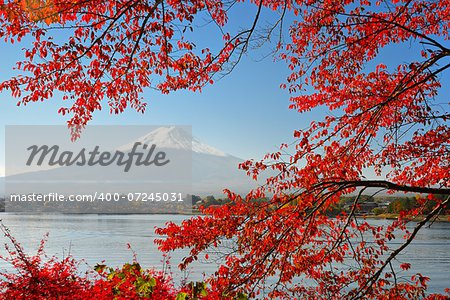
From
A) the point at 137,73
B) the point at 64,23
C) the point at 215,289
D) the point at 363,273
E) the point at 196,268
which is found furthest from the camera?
the point at 196,268

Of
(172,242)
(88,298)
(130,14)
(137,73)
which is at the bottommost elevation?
(88,298)

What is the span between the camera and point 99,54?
6.47 metres

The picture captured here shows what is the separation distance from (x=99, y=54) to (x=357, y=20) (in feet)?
14.3

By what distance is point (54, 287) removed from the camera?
7.77m

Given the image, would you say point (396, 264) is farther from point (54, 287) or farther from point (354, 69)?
point (54, 287)

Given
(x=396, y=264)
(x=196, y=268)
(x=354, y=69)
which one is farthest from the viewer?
(x=396, y=264)

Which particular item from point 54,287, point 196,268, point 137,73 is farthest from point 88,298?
point 196,268

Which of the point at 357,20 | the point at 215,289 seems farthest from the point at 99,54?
the point at 357,20

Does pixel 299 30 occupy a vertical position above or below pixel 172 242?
above

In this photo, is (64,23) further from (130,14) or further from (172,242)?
Answer: (172,242)

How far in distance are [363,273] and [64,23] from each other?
609 centimetres

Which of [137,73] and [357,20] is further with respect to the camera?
[357,20]

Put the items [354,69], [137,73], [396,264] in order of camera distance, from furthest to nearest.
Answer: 1. [396,264]
2. [354,69]
3. [137,73]

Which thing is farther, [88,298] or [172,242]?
[88,298]
